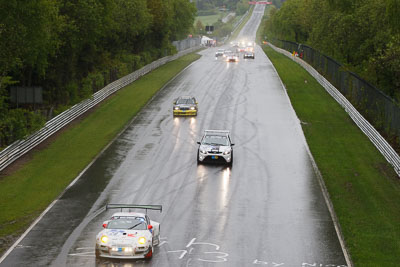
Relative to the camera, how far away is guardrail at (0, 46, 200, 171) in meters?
37.6

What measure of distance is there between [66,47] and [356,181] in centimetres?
3490

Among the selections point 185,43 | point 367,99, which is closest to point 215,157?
point 367,99

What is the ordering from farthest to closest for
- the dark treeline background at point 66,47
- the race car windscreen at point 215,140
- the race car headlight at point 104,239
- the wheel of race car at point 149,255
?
the dark treeline background at point 66,47 < the race car windscreen at point 215,140 < the wheel of race car at point 149,255 < the race car headlight at point 104,239

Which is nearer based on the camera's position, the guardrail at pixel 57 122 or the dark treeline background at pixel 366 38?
the guardrail at pixel 57 122

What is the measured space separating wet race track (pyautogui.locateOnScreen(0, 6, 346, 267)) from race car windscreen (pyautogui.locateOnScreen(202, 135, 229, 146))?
1.47 meters

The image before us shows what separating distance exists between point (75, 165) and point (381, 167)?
1719cm

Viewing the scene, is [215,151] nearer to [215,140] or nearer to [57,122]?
[215,140]

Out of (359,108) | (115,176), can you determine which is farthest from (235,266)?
(359,108)

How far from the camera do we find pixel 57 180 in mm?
34125

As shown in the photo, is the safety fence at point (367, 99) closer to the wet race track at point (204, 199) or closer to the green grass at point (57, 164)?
the wet race track at point (204, 199)

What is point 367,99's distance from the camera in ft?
171

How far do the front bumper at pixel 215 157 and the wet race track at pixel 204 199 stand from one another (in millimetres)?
410

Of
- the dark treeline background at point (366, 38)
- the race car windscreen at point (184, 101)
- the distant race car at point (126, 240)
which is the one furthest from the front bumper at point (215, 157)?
the race car windscreen at point (184, 101)

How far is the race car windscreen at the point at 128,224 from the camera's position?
73.2 ft
